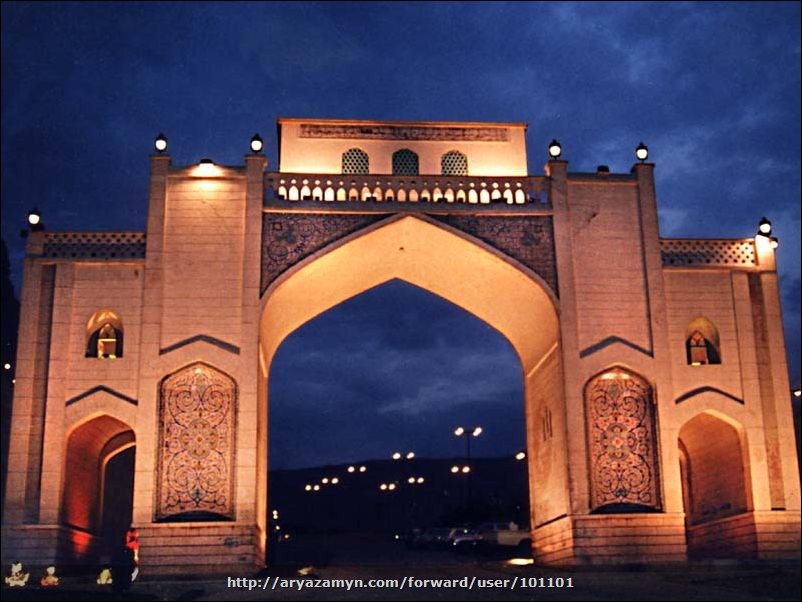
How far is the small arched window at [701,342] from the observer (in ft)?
53.2

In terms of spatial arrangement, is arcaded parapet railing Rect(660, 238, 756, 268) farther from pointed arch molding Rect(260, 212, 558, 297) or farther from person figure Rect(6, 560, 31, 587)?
person figure Rect(6, 560, 31, 587)

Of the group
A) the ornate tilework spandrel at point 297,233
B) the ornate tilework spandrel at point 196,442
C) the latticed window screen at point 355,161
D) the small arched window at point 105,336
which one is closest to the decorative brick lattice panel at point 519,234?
the ornate tilework spandrel at point 297,233

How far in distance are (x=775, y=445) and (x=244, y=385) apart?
8.06 m

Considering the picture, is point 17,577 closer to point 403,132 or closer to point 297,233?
point 297,233

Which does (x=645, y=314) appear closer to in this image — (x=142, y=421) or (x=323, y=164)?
(x=323, y=164)

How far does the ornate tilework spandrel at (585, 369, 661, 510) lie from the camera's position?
599 inches

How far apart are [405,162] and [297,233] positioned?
2.97 meters

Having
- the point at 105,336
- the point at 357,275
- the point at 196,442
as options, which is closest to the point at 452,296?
the point at 357,275

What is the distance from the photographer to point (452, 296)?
1848cm

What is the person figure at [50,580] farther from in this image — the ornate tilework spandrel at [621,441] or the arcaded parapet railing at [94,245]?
the ornate tilework spandrel at [621,441]

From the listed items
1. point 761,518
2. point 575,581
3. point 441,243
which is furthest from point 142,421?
point 761,518

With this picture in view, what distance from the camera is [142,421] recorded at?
14984 millimetres

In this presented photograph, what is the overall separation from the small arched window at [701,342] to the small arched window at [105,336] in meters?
8.82

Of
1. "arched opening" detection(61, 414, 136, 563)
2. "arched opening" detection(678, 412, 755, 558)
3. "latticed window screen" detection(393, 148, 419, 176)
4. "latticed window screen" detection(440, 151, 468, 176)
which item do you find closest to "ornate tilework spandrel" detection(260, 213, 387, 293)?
"latticed window screen" detection(393, 148, 419, 176)
